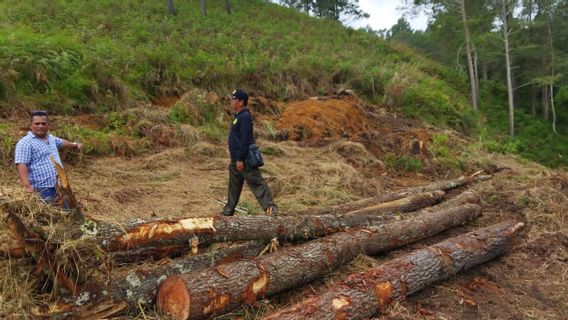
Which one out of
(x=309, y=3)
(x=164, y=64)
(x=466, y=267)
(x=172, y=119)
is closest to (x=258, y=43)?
(x=164, y=64)

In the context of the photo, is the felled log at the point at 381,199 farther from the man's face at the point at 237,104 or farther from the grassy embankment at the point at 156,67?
the grassy embankment at the point at 156,67

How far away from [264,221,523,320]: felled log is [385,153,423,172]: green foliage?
5.28m

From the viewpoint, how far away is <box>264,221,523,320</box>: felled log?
11.4 ft

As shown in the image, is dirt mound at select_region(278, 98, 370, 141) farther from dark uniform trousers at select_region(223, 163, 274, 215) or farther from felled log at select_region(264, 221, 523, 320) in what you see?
felled log at select_region(264, 221, 523, 320)

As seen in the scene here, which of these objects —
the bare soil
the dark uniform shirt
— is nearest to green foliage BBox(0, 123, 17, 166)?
the bare soil

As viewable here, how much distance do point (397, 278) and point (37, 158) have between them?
364 cm

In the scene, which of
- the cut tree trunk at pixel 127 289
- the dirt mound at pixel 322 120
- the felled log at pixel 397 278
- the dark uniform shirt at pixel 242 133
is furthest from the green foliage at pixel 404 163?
the cut tree trunk at pixel 127 289

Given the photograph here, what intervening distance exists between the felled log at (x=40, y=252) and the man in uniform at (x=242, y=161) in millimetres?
A: 2859

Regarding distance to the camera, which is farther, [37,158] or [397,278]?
[37,158]

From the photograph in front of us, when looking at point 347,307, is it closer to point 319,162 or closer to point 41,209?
point 41,209

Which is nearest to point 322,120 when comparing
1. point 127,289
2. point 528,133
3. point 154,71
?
point 154,71

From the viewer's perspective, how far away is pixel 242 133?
18.5 ft

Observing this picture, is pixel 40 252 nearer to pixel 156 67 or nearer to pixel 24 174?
pixel 24 174

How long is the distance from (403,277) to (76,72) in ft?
28.1
